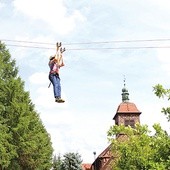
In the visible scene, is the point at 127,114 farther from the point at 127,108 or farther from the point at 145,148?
the point at 145,148

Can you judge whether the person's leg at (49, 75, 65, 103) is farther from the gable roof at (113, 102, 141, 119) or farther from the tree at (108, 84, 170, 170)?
the gable roof at (113, 102, 141, 119)

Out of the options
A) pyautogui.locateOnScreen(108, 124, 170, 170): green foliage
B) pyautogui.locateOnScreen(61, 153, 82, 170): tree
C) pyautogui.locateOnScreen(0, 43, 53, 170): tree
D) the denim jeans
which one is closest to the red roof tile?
pyautogui.locateOnScreen(0, 43, 53, 170): tree

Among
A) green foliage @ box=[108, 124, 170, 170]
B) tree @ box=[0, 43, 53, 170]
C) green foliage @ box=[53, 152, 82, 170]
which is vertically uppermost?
tree @ box=[0, 43, 53, 170]

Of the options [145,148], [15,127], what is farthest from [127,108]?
[145,148]

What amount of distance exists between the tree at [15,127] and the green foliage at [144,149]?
14861 mm

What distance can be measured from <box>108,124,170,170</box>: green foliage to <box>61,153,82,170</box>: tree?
1795 centimetres

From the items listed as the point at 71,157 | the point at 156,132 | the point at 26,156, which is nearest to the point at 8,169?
the point at 26,156

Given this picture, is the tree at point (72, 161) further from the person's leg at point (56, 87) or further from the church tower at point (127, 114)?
the church tower at point (127, 114)

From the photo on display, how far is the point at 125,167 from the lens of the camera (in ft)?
64.2

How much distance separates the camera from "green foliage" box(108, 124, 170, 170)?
55.5 ft

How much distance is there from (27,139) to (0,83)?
5225 mm

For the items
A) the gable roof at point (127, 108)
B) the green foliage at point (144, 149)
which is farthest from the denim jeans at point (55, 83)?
the gable roof at point (127, 108)

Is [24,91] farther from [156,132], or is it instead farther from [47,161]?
[156,132]

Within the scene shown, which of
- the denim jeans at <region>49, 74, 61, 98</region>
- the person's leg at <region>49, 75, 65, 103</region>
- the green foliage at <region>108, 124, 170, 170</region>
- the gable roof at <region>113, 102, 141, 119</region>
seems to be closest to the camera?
the person's leg at <region>49, 75, 65, 103</region>
